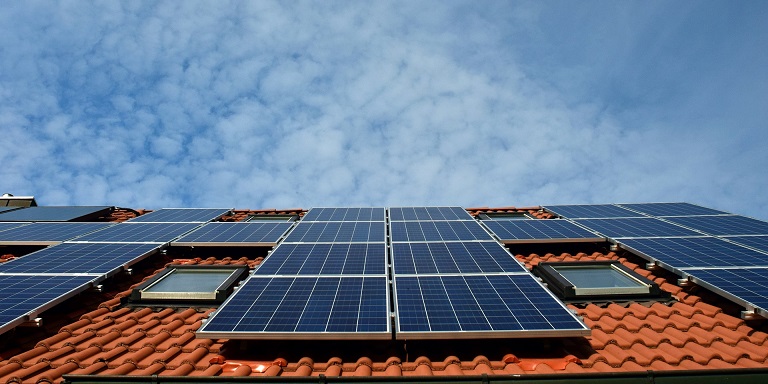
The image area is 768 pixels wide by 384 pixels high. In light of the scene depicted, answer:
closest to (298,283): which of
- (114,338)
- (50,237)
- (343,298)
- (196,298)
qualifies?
(343,298)

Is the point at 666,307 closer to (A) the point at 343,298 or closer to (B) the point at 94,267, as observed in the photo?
(A) the point at 343,298

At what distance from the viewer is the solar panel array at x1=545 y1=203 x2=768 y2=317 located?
660 cm

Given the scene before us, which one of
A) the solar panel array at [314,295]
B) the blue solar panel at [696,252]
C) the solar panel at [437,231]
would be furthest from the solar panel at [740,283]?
the solar panel array at [314,295]

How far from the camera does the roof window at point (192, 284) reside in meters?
6.97

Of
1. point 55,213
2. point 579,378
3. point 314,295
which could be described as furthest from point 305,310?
point 55,213

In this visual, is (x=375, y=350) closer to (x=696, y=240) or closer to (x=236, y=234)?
(x=236, y=234)

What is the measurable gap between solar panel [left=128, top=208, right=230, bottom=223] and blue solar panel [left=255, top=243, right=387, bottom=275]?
5.02 meters

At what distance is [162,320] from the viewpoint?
6.42 meters

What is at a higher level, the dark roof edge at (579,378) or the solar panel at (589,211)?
the solar panel at (589,211)

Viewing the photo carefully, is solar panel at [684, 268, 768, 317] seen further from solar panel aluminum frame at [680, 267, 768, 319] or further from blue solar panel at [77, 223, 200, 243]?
blue solar panel at [77, 223, 200, 243]

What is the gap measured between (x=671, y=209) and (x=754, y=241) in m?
3.67

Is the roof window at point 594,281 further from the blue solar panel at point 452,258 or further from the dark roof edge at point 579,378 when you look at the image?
the dark roof edge at point 579,378

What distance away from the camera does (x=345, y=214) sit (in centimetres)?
1220

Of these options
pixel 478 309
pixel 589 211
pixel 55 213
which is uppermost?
pixel 55 213
